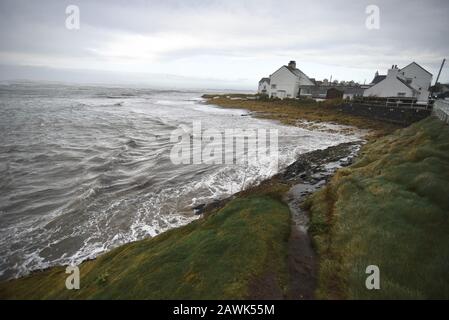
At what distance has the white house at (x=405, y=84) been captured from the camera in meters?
55.9

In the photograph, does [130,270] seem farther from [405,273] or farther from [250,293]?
[405,273]

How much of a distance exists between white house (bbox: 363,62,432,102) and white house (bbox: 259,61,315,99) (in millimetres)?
23855

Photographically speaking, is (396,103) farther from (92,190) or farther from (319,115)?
(92,190)

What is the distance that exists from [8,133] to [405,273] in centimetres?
4511

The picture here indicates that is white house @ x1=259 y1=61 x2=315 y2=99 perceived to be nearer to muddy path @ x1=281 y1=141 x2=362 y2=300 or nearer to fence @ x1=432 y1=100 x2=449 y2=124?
fence @ x1=432 y1=100 x2=449 y2=124

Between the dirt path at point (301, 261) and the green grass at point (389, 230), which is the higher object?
the green grass at point (389, 230)

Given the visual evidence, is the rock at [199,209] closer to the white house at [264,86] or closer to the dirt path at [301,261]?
the dirt path at [301,261]

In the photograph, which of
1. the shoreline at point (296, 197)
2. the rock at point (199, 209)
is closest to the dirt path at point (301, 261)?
the shoreline at point (296, 197)

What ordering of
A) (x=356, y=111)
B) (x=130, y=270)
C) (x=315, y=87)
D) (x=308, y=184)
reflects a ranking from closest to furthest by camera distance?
(x=130, y=270), (x=308, y=184), (x=356, y=111), (x=315, y=87)

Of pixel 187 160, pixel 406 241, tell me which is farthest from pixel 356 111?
pixel 406 241

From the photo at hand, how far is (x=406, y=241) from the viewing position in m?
7.40

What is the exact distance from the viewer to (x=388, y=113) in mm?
44906

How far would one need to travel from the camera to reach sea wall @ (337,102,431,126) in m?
40.1

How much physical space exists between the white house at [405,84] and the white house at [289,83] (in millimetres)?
23855
